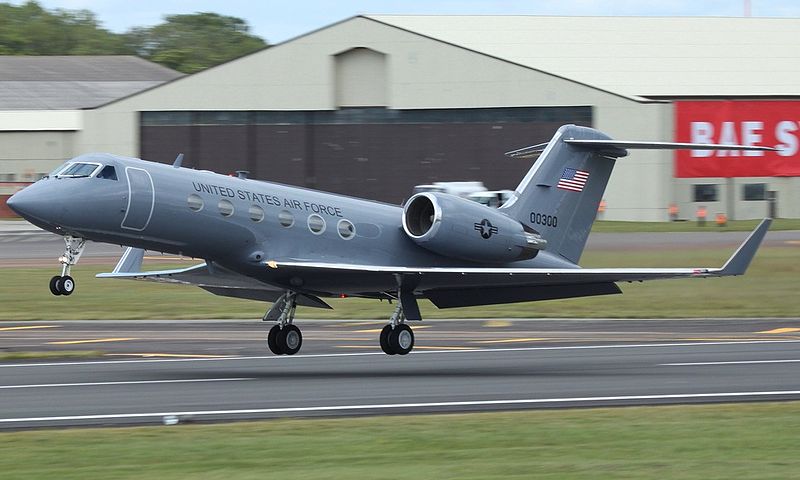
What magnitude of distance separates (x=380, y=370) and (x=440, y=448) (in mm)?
7491

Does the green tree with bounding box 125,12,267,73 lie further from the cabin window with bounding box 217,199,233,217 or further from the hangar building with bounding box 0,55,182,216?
the cabin window with bounding box 217,199,233,217

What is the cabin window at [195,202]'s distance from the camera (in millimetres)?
19766

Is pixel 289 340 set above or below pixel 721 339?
above

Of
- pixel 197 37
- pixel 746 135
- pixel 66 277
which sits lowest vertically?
pixel 66 277

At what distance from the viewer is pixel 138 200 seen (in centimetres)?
1920

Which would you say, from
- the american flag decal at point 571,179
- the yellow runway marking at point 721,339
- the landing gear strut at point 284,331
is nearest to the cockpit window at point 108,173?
the landing gear strut at point 284,331

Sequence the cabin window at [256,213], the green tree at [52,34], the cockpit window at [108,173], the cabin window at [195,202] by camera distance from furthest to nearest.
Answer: the green tree at [52,34] → the cabin window at [256,213] → the cabin window at [195,202] → the cockpit window at [108,173]

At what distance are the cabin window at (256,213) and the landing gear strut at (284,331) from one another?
6.23 ft

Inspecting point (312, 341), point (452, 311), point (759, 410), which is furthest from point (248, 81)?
point (759, 410)

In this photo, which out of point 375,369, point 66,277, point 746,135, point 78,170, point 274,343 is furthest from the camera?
point 746,135

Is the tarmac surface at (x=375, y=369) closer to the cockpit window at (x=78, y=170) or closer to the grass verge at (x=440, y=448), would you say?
the grass verge at (x=440, y=448)

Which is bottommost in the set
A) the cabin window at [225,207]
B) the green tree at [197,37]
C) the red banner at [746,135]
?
the cabin window at [225,207]

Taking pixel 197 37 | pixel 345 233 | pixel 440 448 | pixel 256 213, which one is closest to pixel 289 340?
pixel 345 233

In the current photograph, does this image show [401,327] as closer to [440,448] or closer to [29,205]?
[29,205]
